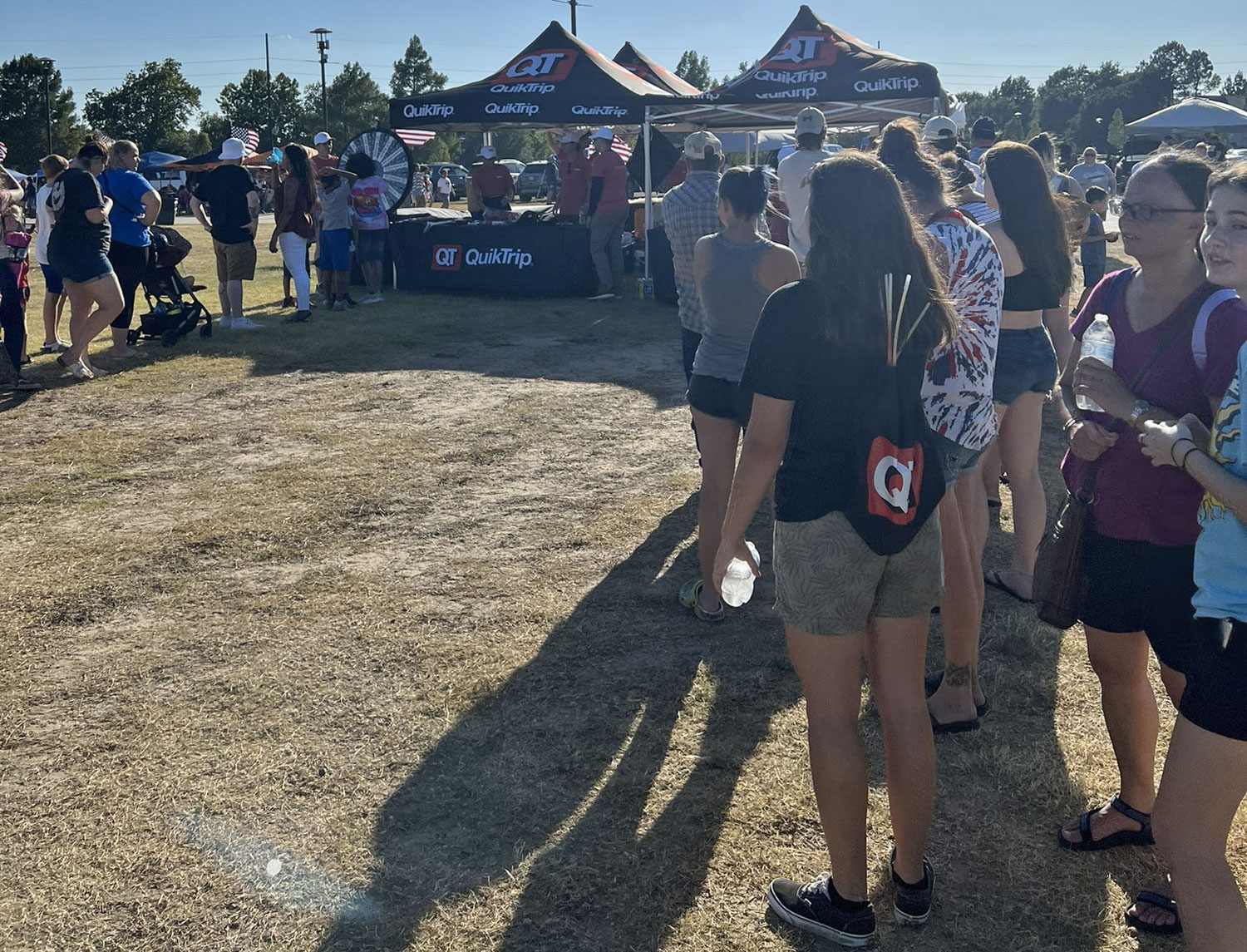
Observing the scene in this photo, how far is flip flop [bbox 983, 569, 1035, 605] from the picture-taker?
15.1ft

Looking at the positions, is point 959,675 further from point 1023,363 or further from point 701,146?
point 701,146

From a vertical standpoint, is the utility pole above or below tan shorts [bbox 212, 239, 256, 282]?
above

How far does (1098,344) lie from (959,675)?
1413 millimetres

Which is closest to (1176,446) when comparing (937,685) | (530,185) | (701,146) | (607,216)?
(937,685)

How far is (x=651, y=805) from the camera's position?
3170 millimetres

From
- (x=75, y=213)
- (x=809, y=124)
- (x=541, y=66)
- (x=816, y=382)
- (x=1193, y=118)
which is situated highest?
(x=1193, y=118)

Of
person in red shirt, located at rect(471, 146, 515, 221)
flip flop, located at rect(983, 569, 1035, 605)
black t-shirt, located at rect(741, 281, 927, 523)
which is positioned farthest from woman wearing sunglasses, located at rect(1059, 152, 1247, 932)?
person in red shirt, located at rect(471, 146, 515, 221)

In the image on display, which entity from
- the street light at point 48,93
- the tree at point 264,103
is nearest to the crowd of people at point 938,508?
the street light at point 48,93

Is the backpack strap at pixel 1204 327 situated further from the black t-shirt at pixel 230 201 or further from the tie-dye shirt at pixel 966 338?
the black t-shirt at pixel 230 201

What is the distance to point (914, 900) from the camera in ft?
8.59

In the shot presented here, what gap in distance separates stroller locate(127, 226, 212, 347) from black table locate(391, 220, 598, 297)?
3827 millimetres

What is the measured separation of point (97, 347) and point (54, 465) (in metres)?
4.06

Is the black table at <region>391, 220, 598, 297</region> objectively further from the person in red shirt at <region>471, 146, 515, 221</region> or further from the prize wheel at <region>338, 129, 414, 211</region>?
the prize wheel at <region>338, 129, 414, 211</region>

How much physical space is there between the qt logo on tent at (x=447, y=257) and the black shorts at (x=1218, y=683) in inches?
499
